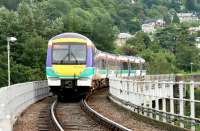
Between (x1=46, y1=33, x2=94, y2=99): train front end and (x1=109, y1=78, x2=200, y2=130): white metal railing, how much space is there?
169 cm

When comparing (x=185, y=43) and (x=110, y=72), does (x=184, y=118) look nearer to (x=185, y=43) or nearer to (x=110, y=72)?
(x=110, y=72)

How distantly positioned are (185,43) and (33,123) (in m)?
154

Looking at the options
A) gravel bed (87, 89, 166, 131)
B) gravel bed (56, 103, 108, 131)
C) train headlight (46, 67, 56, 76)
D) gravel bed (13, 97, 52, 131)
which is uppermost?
train headlight (46, 67, 56, 76)

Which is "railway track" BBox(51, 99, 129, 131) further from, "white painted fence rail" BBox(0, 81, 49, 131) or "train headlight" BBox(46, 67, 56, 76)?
"train headlight" BBox(46, 67, 56, 76)

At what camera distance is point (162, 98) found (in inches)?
766

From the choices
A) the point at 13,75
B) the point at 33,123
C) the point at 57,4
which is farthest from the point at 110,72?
the point at 57,4

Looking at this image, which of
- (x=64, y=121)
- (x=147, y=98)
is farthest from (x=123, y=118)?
(x=147, y=98)

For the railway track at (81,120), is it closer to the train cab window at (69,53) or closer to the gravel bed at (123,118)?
the gravel bed at (123,118)

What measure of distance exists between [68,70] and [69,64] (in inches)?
13.1

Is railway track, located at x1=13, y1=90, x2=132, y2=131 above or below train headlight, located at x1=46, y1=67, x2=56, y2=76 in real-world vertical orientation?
below

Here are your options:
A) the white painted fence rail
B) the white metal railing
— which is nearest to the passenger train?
the white painted fence rail

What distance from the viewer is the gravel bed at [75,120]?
1778cm

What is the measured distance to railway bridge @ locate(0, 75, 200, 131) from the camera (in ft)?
53.2

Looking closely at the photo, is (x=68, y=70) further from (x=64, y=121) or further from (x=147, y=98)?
(x=64, y=121)
